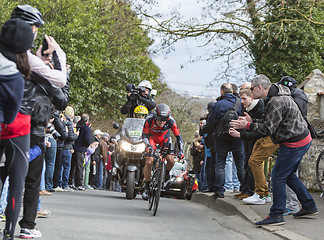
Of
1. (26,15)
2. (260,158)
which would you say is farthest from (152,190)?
(26,15)

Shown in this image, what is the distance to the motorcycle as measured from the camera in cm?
1230

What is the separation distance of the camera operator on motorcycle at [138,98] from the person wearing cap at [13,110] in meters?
8.34

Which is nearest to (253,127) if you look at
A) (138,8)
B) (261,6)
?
(261,6)

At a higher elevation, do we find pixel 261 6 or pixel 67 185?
pixel 261 6

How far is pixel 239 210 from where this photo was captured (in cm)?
945

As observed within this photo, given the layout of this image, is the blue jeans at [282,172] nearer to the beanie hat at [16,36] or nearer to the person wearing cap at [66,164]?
the beanie hat at [16,36]

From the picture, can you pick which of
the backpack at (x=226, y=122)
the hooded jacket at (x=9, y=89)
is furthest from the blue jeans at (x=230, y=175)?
the hooded jacket at (x=9, y=89)

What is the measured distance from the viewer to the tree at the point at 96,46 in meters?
28.5

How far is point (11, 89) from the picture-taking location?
4629 mm

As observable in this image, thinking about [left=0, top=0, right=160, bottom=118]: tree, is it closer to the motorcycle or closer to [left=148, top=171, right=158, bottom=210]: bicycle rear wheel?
the motorcycle

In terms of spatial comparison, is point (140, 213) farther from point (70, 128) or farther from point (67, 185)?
point (67, 185)

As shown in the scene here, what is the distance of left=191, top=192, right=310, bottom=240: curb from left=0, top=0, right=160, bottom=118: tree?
13.0m

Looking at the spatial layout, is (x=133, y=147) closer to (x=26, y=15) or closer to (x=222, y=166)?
(x=222, y=166)

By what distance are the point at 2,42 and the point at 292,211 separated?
5.52 metres
